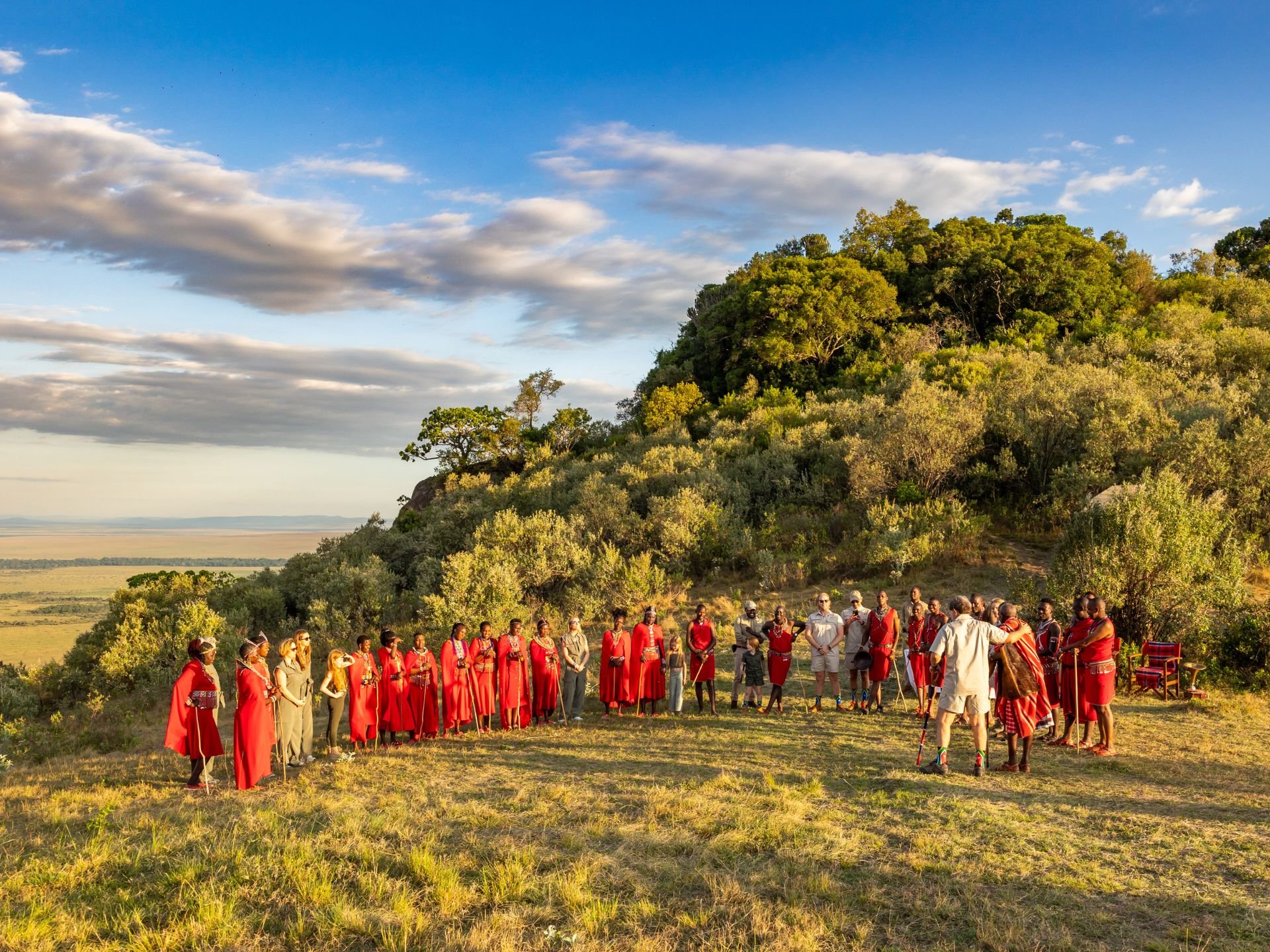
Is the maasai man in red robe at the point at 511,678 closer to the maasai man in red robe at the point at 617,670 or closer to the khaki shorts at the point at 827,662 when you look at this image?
the maasai man in red robe at the point at 617,670

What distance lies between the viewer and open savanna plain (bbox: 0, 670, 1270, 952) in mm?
5258

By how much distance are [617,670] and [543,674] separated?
1104 mm

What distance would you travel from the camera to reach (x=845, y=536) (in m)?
23.1

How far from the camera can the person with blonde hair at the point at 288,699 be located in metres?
9.51

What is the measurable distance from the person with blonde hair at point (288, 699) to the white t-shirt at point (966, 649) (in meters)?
7.09

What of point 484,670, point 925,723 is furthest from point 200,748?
point 925,723

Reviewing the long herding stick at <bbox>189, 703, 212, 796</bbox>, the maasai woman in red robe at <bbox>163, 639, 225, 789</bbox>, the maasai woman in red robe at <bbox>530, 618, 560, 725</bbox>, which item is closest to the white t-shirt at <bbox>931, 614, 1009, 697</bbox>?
the maasai woman in red robe at <bbox>530, 618, 560, 725</bbox>

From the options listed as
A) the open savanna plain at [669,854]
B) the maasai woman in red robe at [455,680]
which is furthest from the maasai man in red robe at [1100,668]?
the maasai woman in red robe at [455,680]

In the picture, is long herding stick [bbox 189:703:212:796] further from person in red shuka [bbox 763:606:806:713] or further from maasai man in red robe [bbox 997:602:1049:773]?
maasai man in red robe [bbox 997:602:1049:773]

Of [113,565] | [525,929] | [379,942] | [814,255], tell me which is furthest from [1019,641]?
[113,565]

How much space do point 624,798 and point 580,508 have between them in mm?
18564

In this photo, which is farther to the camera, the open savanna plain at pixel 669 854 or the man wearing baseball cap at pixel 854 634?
the man wearing baseball cap at pixel 854 634

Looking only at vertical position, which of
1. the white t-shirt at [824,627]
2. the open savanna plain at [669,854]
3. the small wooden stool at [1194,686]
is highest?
the white t-shirt at [824,627]

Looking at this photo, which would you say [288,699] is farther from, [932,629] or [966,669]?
[932,629]
